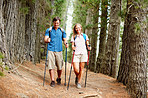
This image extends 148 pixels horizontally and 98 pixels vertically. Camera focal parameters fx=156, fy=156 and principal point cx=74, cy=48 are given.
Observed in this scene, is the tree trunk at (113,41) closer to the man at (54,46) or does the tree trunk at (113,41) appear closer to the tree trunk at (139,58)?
the tree trunk at (139,58)

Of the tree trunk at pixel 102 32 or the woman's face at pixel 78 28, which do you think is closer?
the woman's face at pixel 78 28

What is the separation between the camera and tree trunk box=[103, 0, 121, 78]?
30.1 ft

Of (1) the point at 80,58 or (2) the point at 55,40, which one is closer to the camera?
(2) the point at 55,40

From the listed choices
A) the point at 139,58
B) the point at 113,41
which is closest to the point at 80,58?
the point at 139,58

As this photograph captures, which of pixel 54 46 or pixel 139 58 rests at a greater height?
pixel 54 46

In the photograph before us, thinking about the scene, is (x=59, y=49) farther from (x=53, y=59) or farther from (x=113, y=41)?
(x=113, y=41)

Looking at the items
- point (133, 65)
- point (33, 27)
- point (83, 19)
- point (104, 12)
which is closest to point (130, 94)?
point (133, 65)

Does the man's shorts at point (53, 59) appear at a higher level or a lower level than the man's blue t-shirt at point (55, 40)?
lower

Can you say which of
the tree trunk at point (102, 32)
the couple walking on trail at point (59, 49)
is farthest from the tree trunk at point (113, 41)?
the couple walking on trail at point (59, 49)

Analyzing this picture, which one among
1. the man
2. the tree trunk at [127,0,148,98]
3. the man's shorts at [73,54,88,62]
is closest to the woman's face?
the man

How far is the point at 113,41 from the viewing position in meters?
9.48

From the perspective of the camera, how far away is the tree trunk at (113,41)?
9180 millimetres

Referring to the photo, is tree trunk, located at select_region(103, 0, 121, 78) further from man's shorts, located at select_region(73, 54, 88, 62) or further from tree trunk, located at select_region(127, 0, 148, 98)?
man's shorts, located at select_region(73, 54, 88, 62)

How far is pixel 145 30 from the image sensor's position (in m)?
4.99
